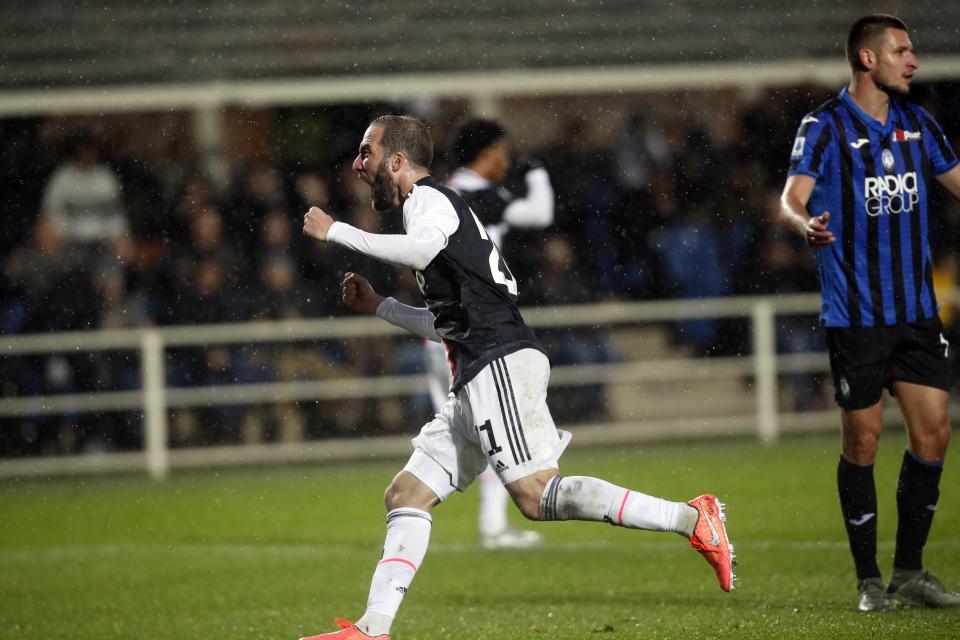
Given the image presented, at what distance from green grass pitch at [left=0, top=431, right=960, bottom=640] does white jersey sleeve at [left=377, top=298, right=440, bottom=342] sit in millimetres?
1248

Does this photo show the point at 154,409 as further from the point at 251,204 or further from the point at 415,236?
the point at 415,236

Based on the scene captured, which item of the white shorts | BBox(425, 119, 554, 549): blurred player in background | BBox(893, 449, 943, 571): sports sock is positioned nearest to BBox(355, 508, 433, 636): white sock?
the white shorts

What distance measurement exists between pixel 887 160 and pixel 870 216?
0.79 ft

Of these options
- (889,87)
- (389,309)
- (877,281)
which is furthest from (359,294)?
(889,87)

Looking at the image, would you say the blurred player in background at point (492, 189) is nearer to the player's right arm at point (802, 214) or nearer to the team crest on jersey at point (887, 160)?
the player's right arm at point (802, 214)

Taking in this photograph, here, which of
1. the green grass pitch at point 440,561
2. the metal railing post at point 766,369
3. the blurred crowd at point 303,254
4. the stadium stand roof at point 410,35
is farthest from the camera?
the stadium stand roof at point 410,35

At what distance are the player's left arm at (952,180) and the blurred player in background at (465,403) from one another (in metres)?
1.86

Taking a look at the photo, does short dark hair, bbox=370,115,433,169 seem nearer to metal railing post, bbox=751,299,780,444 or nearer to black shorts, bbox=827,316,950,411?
black shorts, bbox=827,316,950,411

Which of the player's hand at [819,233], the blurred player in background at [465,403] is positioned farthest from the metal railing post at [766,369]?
the blurred player in background at [465,403]

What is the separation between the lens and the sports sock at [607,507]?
17.3 feet

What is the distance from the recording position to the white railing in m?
12.7

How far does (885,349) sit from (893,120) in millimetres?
962

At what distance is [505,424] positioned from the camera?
5309mm

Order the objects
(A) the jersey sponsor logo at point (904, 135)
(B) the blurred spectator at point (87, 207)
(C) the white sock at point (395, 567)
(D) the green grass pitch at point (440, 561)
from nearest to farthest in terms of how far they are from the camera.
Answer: (C) the white sock at point (395, 567), (A) the jersey sponsor logo at point (904, 135), (D) the green grass pitch at point (440, 561), (B) the blurred spectator at point (87, 207)
